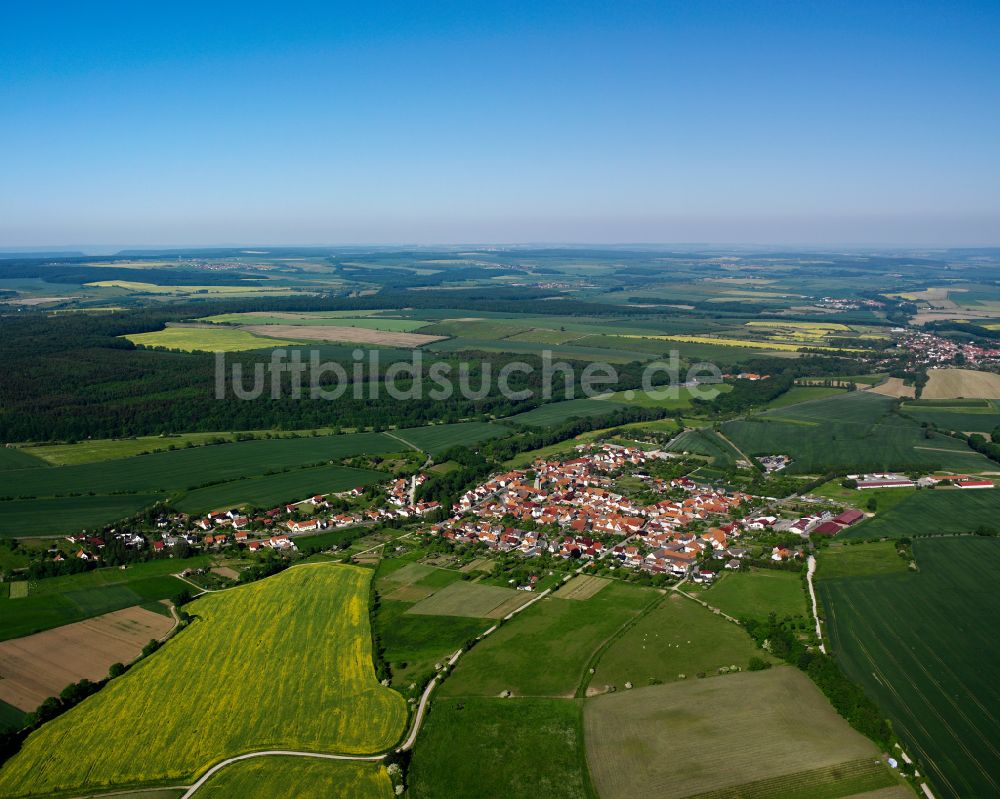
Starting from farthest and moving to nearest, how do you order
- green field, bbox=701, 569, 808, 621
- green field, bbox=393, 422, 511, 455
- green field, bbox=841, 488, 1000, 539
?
green field, bbox=393, 422, 511, 455, green field, bbox=841, 488, 1000, 539, green field, bbox=701, 569, 808, 621

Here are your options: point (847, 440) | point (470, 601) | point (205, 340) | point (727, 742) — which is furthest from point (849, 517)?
point (205, 340)

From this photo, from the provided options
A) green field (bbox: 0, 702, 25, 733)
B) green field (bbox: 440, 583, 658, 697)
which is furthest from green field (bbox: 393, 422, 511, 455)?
green field (bbox: 0, 702, 25, 733)

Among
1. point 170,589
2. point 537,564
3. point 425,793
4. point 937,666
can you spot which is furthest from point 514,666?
point 170,589

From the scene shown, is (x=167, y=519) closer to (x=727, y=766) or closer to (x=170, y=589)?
(x=170, y=589)

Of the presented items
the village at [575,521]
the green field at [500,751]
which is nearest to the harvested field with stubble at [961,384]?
the village at [575,521]

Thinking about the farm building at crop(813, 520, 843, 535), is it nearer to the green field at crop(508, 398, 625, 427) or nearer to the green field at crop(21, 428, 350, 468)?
the green field at crop(508, 398, 625, 427)

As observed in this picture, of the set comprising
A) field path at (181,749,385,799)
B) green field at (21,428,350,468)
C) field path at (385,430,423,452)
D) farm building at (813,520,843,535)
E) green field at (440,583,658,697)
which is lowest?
field path at (181,749,385,799)

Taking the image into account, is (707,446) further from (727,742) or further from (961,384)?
(961,384)
